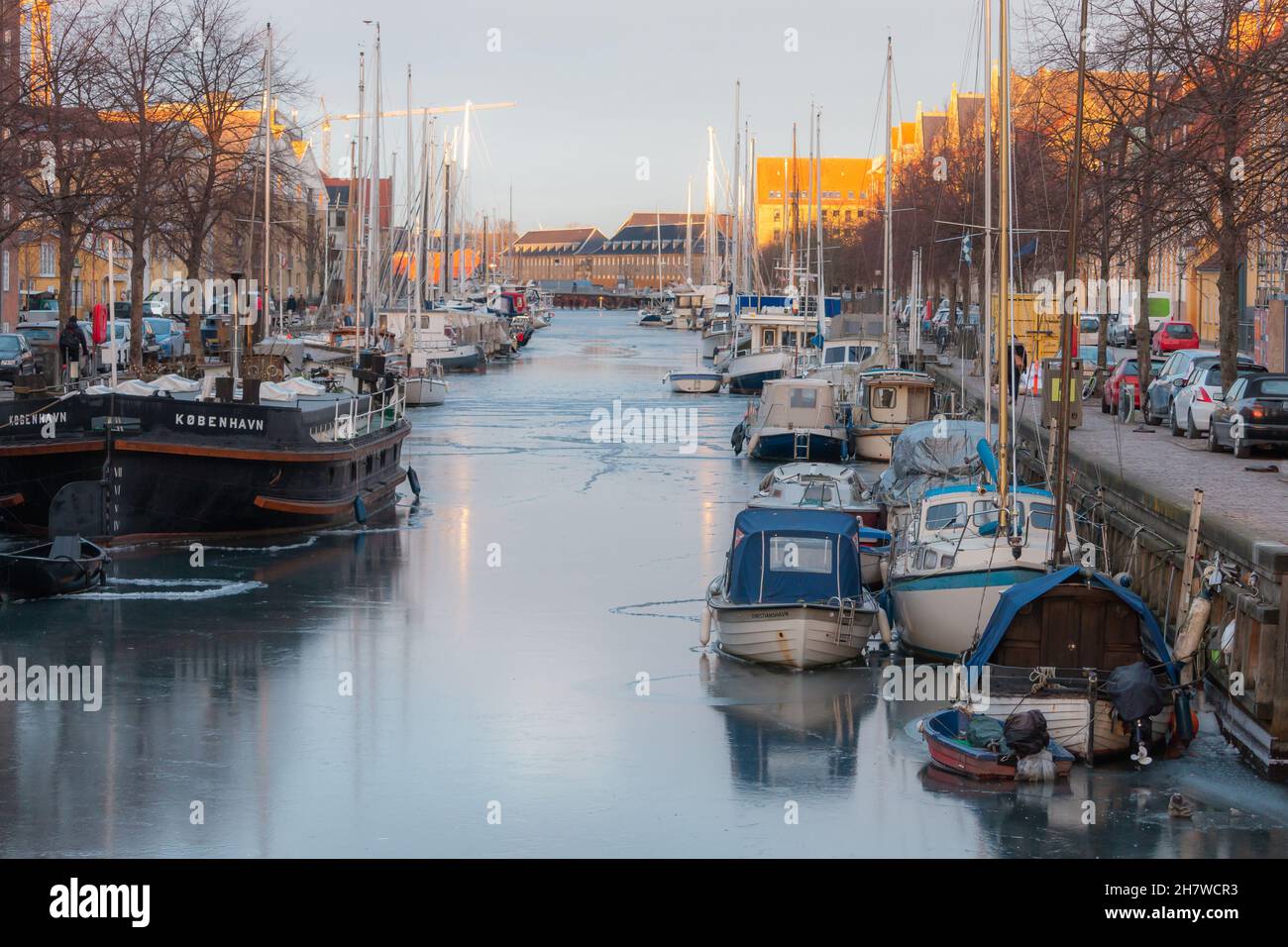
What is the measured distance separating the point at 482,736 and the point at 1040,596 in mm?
6158

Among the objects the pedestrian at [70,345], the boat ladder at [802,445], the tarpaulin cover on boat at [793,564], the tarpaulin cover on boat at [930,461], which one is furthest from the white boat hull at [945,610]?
the pedestrian at [70,345]

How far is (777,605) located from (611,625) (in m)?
4.29

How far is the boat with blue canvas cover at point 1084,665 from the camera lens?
17547 millimetres

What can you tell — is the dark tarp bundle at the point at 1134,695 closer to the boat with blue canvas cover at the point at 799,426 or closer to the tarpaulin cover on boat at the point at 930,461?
the tarpaulin cover on boat at the point at 930,461

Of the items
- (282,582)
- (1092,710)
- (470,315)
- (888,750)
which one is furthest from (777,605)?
(470,315)

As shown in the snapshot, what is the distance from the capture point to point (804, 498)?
2897cm

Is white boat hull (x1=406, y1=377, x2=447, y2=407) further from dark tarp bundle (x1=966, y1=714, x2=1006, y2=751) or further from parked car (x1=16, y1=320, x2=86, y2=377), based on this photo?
dark tarp bundle (x1=966, y1=714, x2=1006, y2=751)

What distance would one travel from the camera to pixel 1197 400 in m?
34.1

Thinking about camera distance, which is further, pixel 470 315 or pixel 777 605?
pixel 470 315

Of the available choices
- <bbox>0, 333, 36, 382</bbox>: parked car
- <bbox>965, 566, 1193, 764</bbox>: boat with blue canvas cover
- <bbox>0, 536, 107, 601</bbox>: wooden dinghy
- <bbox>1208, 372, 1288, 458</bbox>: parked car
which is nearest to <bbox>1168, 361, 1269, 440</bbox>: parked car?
<bbox>1208, 372, 1288, 458</bbox>: parked car

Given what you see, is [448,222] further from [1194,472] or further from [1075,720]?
[1075,720]

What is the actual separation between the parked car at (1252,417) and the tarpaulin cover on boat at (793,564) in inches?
408

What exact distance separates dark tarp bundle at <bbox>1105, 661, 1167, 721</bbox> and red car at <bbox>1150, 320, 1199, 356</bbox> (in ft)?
154
